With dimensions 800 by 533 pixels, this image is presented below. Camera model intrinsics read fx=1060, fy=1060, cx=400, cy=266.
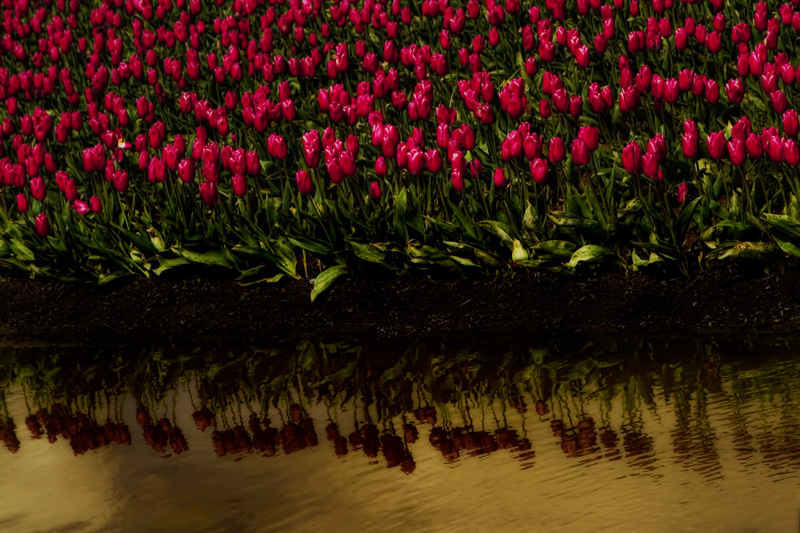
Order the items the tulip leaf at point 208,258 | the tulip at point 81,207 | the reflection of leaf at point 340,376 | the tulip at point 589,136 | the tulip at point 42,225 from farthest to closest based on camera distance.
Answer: the tulip at point 81,207 → the tulip at point 42,225 → the tulip leaf at point 208,258 → the tulip at point 589,136 → the reflection of leaf at point 340,376

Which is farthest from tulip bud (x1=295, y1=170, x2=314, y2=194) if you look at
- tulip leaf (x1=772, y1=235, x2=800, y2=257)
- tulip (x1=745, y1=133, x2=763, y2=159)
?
tulip leaf (x1=772, y1=235, x2=800, y2=257)

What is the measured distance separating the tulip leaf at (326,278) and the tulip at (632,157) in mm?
1416

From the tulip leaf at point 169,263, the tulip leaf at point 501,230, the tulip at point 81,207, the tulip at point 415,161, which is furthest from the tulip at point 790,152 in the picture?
the tulip at point 81,207

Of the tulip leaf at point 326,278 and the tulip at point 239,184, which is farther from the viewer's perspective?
the tulip at point 239,184

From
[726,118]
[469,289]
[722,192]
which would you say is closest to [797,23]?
[726,118]

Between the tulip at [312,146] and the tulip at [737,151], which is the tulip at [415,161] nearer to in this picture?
the tulip at [312,146]

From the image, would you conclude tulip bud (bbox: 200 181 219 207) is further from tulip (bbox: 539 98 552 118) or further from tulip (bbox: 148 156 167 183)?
tulip (bbox: 539 98 552 118)

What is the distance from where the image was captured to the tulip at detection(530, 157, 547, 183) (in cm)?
482

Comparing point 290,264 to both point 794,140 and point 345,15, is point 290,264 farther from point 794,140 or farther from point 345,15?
point 345,15

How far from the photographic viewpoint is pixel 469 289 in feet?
15.9

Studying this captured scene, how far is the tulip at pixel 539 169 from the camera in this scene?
4824 millimetres

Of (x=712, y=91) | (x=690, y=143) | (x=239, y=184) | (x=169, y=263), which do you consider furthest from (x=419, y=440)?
(x=712, y=91)

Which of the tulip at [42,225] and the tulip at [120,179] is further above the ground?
the tulip at [120,179]

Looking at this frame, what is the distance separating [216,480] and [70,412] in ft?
3.70
